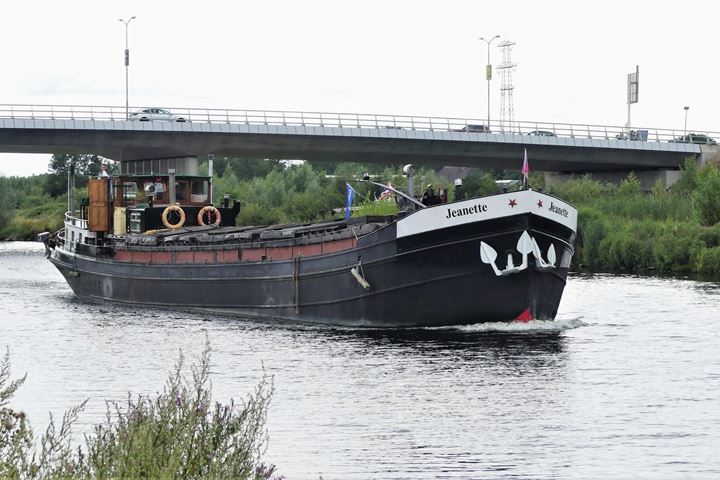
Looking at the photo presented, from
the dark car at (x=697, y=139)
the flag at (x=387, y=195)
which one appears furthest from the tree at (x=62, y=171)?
the flag at (x=387, y=195)

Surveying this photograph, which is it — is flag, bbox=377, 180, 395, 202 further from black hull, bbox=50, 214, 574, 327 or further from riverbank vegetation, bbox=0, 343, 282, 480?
riverbank vegetation, bbox=0, 343, 282, 480

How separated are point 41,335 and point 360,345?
9942mm

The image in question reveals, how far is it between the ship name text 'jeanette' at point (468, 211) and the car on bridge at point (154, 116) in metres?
43.9

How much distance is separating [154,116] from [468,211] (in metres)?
46.5

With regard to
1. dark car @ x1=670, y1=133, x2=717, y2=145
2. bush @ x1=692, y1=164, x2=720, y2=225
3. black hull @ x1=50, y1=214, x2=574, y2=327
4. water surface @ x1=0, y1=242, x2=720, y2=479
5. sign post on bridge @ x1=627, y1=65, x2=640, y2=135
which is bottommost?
water surface @ x1=0, y1=242, x2=720, y2=479

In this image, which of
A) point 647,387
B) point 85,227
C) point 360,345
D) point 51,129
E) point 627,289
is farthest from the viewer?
point 51,129

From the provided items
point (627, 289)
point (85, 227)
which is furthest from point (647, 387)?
point (85, 227)

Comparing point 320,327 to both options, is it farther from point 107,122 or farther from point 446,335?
point 107,122

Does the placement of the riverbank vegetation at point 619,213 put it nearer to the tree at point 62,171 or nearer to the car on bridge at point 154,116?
the car on bridge at point 154,116

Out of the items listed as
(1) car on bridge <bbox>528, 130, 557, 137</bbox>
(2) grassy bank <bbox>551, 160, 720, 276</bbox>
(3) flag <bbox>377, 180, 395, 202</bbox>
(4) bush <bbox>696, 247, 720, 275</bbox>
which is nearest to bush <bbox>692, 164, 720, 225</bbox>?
(2) grassy bank <bbox>551, 160, 720, 276</bbox>

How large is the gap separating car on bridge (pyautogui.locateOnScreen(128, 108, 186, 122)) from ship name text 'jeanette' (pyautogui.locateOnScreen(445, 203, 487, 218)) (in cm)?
4392

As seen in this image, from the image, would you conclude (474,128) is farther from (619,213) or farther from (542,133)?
(619,213)

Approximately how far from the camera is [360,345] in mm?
29609

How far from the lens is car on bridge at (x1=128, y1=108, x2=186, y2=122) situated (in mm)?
72500
